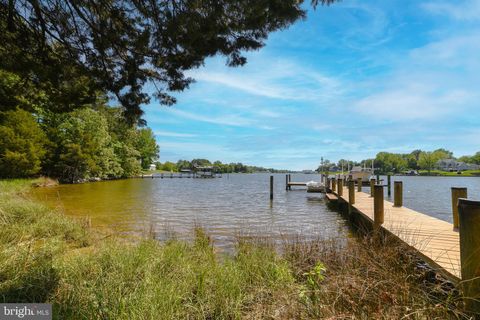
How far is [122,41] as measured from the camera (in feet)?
15.4

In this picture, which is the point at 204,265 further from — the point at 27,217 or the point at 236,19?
the point at 27,217

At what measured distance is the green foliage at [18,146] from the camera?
28547 millimetres

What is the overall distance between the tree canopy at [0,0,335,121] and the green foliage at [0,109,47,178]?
93.1ft

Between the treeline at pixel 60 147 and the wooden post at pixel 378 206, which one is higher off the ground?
the treeline at pixel 60 147

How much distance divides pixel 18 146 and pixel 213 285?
33.3 metres

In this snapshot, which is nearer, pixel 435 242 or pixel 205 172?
pixel 435 242

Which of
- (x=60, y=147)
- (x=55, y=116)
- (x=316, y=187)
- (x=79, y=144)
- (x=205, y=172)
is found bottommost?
(x=316, y=187)

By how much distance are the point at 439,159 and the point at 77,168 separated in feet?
438

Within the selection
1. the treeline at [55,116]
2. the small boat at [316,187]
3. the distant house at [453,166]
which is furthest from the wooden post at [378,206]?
the distant house at [453,166]

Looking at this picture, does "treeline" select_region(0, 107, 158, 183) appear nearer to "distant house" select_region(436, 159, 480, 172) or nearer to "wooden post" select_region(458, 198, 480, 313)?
"wooden post" select_region(458, 198, 480, 313)

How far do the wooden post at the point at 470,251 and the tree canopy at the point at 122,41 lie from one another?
257 centimetres

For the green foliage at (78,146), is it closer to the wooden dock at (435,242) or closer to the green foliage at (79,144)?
the green foliage at (79,144)

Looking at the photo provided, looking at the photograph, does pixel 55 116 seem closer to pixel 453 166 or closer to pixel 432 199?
pixel 432 199

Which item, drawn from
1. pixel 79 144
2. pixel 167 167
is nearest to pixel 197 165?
pixel 167 167
